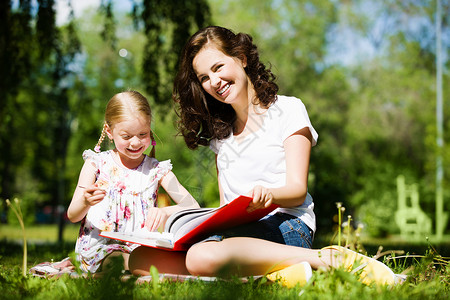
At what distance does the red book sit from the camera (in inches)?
87.6

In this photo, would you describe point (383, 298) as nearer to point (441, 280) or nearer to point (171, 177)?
point (441, 280)

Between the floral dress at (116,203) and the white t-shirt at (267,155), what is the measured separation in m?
0.41

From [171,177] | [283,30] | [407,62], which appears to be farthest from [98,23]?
[171,177]

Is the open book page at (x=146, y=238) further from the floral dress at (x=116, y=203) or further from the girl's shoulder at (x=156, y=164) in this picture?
the girl's shoulder at (x=156, y=164)

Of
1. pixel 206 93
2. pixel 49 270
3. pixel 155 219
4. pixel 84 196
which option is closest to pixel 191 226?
pixel 155 219

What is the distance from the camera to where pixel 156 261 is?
8.18 ft

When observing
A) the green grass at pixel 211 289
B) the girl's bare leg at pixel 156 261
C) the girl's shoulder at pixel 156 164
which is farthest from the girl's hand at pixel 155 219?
the green grass at pixel 211 289

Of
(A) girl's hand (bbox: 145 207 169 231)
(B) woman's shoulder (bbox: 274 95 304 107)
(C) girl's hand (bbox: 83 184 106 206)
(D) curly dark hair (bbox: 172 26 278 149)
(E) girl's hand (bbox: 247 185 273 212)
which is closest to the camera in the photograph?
(E) girl's hand (bbox: 247 185 273 212)

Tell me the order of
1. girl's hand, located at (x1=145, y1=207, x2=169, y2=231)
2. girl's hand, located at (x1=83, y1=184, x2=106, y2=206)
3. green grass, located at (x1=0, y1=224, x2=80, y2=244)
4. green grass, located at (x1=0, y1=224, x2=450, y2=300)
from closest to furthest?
green grass, located at (x1=0, y1=224, x2=450, y2=300) < girl's hand, located at (x1=83, y1=184, x2=106, y2=206) < girl's hand, located at (x1=145, y1=207, x2=169, y2=231) < green grass, located at (x1=0, y1=224, x2=80, y2=244)

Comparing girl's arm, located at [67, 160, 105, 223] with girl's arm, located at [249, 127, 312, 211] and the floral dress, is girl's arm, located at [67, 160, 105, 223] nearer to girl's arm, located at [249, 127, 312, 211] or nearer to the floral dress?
the floral dress

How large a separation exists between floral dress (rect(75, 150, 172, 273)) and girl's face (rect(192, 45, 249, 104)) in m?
0.52

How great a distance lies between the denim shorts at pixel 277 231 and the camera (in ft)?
8.13

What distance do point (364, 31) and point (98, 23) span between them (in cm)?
1248

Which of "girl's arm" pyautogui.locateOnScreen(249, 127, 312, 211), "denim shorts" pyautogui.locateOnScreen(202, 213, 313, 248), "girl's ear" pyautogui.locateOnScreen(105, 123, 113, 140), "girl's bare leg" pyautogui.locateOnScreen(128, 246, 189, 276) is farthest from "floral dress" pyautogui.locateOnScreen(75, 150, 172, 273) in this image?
"girl's arm" pyautogui.locateOnScreen(249, 127, 312, 211)
